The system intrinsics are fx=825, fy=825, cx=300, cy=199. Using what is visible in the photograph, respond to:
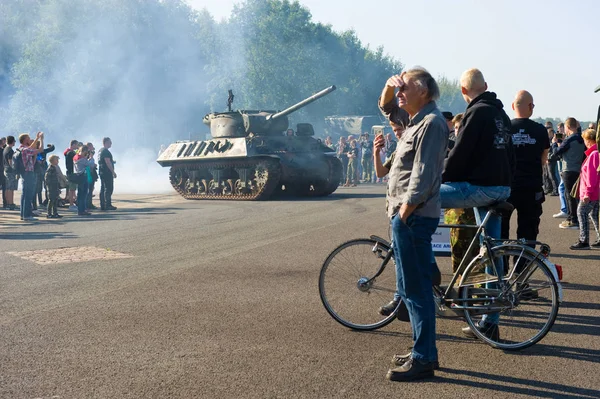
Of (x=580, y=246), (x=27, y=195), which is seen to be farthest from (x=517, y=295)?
(x=27, y=195)

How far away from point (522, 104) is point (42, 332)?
4.60 metres

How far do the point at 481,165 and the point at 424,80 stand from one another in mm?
1047

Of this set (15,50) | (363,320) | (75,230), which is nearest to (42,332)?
(363,320)

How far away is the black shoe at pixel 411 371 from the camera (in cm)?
500

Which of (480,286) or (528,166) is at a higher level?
(528,166)

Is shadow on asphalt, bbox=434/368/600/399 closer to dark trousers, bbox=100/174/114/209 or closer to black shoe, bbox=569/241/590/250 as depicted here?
black shoe, bbox=569/241/590/250

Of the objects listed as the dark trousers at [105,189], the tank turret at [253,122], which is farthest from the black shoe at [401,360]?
the tank turret at [253,122]

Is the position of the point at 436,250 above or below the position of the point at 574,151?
below

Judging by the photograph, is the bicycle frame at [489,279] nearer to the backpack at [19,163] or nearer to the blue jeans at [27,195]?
the blue jeans at [27,195]

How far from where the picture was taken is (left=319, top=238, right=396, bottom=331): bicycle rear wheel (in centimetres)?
617

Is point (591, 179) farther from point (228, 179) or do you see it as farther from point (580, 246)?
point (228, 179)

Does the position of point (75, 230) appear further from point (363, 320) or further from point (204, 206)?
point (363, 320)

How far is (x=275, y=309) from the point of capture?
7.11 meters

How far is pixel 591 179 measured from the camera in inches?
439
